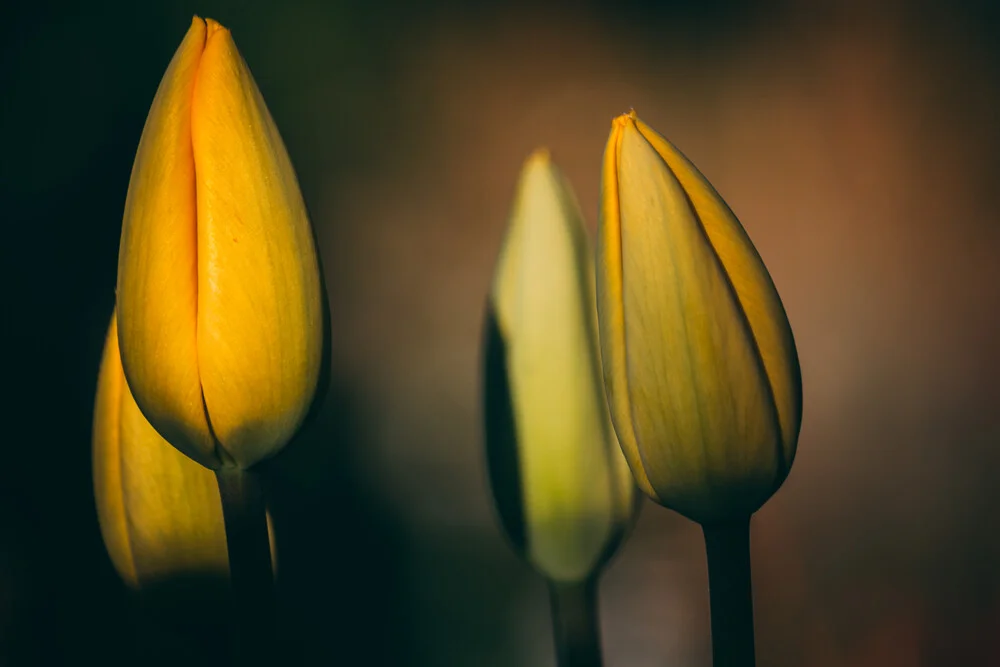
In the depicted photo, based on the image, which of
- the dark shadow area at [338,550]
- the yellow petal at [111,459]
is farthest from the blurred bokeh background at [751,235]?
the yellow petal at [111,459]

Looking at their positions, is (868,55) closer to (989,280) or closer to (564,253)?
(989,280)

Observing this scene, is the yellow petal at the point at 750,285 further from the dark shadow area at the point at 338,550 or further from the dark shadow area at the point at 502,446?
the dark shadow area at the point at 338,550

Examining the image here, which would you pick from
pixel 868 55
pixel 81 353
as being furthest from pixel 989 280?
pixel 81 353

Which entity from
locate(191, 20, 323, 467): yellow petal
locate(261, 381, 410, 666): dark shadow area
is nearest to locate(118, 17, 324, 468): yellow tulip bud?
locate(191, 20, 323, 467): yellow petal

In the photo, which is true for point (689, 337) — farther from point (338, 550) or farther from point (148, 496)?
point (338, 550)

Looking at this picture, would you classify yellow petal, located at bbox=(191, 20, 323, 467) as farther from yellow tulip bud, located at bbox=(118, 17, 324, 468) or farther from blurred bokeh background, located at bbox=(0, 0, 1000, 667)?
blurred bokeh background, located at bbox=(0, 0, 1000, 667)

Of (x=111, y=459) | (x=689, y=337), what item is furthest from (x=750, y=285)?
(x=111, y=459)
